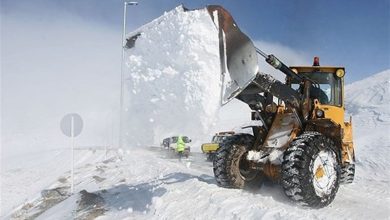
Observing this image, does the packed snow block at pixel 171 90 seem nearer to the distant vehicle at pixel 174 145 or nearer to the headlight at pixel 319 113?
the distant vehicle at pixel 174 145

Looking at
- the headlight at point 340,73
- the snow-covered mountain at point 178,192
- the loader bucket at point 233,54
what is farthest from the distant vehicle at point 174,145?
the loader bucket at point 233,54

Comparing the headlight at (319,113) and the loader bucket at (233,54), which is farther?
the headlight at (319,113)

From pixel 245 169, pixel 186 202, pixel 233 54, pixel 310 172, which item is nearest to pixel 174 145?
pixel 245 169

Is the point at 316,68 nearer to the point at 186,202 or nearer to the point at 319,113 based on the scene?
the point at 319,113

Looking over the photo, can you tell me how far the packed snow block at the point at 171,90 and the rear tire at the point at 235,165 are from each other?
28.6 metres

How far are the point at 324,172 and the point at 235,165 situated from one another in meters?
1.84

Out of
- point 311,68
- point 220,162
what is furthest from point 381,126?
point 220,162

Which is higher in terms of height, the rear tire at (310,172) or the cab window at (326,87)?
the cab window at (326,87)

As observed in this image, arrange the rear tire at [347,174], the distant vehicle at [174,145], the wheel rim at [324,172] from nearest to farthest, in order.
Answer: the wheel rim at [324,172]
the rear tire at [347,174]
the distant vehicle at [174,145]

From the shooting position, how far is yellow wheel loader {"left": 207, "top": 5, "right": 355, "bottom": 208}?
6.79m

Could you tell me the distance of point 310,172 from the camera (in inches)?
272

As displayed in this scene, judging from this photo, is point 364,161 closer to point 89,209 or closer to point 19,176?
point 89,209

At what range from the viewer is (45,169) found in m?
23.4

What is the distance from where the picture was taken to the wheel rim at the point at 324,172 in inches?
282
